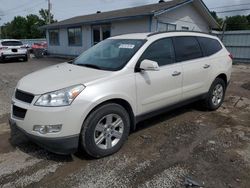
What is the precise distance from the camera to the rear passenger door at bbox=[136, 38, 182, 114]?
3969 mm

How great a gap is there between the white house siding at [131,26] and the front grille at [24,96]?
454 inches

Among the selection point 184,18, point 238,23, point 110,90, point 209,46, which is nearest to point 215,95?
point 209,46

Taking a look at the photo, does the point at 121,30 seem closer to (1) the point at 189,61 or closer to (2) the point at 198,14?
(2) the point at 198,14

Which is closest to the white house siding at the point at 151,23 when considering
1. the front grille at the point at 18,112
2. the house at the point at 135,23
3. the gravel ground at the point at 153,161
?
the house at the point at 135,23

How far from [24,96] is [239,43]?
1728 centimetres

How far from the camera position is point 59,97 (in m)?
3.19

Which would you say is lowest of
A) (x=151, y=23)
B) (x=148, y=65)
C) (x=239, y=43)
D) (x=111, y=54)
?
(x=148, y=65)

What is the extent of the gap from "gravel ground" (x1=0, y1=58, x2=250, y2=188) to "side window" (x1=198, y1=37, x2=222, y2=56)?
1556 mm

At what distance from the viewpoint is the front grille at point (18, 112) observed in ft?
10.9

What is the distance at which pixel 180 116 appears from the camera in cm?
545

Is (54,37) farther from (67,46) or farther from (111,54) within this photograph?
(111,54)

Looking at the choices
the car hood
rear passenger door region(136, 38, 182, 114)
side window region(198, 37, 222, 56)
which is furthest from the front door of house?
the car hood

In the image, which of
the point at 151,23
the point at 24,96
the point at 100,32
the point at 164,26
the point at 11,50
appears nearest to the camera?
the point at 24,96

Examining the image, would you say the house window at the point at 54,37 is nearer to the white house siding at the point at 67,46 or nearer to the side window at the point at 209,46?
the white house siding at the point at 67,46
